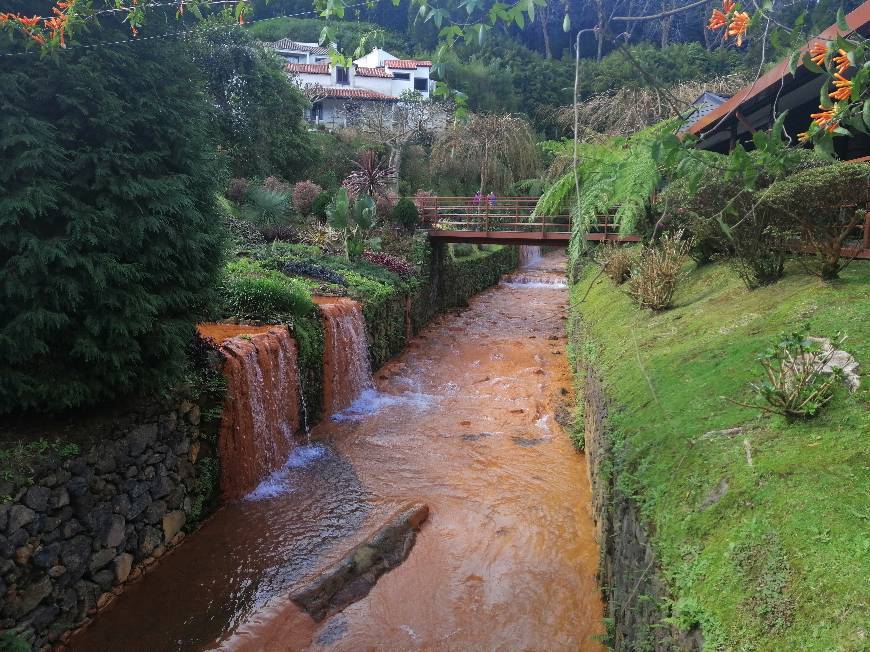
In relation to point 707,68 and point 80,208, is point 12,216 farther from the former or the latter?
point 707,68

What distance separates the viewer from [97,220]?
4973 mm

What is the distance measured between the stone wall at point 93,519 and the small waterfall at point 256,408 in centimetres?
61

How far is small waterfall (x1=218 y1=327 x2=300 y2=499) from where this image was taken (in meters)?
7.30

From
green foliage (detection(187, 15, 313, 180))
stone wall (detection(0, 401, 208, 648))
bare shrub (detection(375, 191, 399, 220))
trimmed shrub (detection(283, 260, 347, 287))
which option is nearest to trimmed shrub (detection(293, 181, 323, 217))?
bare shrub (detection(375, 191, 399, 220))

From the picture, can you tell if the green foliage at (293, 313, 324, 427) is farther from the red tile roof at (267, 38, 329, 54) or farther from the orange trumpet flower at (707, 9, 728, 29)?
the red tile roof at (267, 38, 329, 54)

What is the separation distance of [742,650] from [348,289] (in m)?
11.4

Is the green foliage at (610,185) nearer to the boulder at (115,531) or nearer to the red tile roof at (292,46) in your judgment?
the boulder at (115,531)

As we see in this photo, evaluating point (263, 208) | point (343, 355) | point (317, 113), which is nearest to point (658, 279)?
point (343, 355)

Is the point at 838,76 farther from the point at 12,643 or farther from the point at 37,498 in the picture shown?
the point at 12,643

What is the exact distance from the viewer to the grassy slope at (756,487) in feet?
8.65

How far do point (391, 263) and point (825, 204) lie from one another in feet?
38.5

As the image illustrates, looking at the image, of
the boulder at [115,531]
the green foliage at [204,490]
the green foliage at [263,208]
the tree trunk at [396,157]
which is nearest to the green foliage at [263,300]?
the green foliage at [204,490]

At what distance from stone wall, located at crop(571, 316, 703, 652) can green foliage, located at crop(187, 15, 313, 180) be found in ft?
67.8

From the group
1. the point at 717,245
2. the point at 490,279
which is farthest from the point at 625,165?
the point at 490,279
